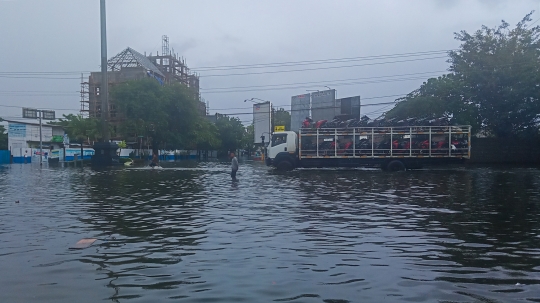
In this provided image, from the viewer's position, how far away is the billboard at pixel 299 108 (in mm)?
52125

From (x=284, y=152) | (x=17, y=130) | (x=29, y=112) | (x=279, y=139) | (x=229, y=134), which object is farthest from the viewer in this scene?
(x=229, y=134)

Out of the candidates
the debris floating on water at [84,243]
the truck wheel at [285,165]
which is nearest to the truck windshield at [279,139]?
the truck wheel at [285,165]

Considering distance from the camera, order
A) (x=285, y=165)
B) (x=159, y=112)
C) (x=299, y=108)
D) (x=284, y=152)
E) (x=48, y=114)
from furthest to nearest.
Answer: (x=48, y=114) < (x=159, y=112) < (x=299, y=108) < (x=284, y=152) < (x=285, y=165)

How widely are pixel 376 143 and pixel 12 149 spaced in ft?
181

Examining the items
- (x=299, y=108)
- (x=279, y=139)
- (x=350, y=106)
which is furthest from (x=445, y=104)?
(x=279, y=139)

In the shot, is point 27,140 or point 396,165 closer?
point 396,165

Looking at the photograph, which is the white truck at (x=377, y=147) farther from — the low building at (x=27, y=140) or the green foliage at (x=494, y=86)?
the low building at (x=27, y=140)

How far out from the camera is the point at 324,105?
164ft

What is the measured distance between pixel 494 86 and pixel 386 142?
15593mm

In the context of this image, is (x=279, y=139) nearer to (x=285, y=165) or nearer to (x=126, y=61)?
(x=285, y=165)

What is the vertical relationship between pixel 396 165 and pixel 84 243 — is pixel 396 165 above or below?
above

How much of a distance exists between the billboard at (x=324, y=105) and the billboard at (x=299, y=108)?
914 mm

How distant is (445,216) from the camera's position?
Result: 11.4 meters

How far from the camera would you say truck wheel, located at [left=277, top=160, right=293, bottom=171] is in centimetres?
3309
